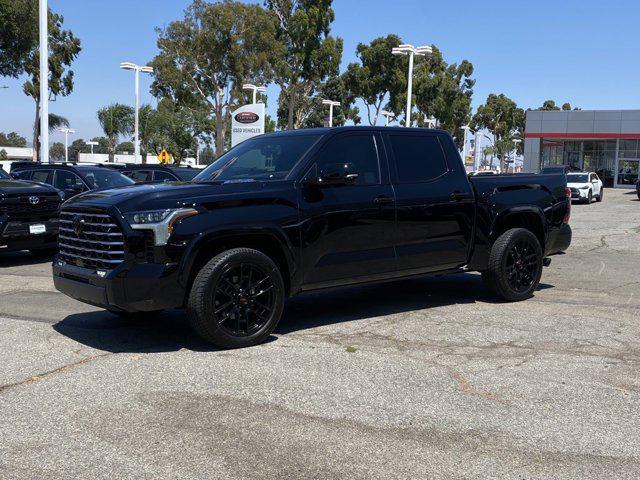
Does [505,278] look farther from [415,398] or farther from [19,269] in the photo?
[19,269]

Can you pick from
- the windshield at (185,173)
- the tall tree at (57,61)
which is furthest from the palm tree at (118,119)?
the windshield at (185,173)

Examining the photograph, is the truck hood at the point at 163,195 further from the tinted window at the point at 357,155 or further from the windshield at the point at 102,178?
the windshield at the point at 102,178

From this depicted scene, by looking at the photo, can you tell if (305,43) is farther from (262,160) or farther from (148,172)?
(262,160)

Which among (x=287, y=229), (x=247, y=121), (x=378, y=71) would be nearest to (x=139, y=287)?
(x=287, y=229)

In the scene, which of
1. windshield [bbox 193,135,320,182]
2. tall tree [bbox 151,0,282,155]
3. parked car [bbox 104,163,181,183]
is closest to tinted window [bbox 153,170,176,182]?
parked car [bbox 104,163,181,183]

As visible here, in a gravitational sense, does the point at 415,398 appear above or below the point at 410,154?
below

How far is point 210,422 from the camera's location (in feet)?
13.9

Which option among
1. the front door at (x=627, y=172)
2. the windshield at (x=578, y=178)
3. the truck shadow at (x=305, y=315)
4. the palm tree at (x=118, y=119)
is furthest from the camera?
the palm tree at (x=118, y=119)

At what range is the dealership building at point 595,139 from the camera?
164 ft

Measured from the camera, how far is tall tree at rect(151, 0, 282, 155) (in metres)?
42.6

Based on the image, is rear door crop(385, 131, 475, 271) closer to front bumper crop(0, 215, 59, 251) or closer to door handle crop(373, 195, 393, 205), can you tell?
door handle crop(373, 195, 393, 205)

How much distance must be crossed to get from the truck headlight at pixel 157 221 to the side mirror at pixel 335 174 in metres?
1.41

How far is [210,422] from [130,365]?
4.75 ft

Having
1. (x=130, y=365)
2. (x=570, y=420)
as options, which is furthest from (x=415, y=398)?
(x=130, y=365)
